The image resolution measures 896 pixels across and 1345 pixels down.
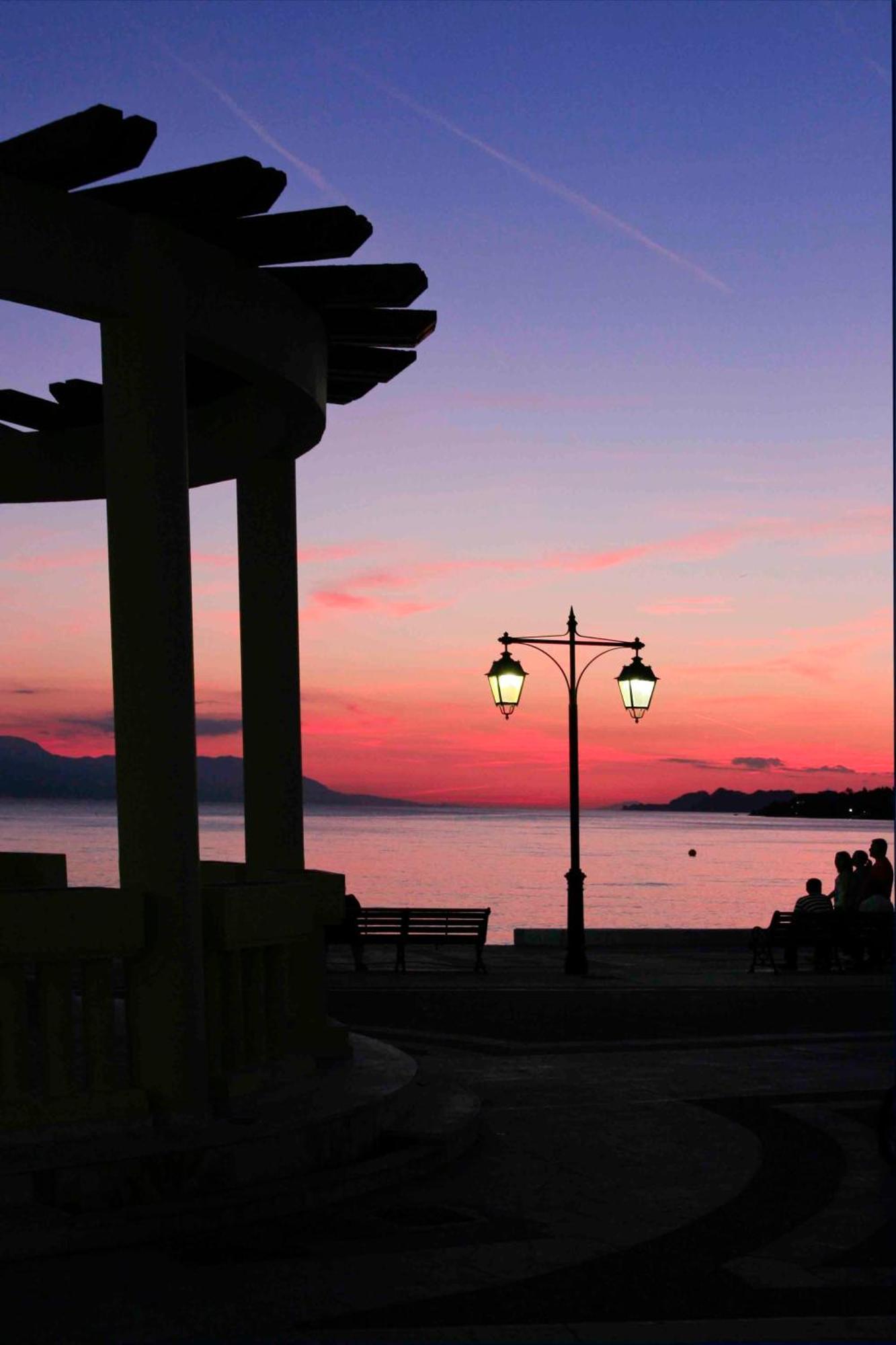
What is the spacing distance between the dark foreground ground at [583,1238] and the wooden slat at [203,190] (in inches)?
207

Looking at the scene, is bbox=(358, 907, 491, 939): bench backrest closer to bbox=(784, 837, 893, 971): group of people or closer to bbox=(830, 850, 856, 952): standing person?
bbox=(784, 837, 893, 971): group of people

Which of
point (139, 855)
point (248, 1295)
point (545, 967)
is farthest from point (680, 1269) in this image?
point (545, 967)

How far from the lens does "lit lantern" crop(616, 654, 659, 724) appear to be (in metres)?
20.7

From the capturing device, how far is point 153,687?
27.4 feet

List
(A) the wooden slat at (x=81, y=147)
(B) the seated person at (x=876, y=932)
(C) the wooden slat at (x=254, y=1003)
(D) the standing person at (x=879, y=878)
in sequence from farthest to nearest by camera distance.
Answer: (D) the standing person at (x=879, y=878), (B) the seated person at (x=876, y=932), (C) the wooden slat at (x=254, y=1003), (A) the wooden slat at (x=81, y=147)

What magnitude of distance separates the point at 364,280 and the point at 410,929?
45.3 feet

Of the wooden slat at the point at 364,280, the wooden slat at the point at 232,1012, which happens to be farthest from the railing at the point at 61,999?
the wooden slat at the point at 364,280

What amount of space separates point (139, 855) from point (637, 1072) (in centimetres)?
528

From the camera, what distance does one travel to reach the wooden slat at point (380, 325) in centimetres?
1040

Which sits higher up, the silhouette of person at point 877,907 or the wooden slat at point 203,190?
the wooden slat at point 203,190

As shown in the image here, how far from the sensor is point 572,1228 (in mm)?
7387

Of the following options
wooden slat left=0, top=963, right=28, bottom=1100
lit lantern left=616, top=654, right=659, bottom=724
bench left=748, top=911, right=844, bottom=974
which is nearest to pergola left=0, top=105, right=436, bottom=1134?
wooden slat left=0, top=963, right=28, bottom=1100

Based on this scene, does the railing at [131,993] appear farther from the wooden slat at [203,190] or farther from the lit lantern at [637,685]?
the lit lantern at [637,685]

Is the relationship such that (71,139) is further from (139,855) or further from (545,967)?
(545,967)
